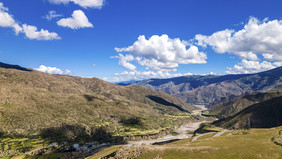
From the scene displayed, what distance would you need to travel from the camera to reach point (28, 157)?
183500mm

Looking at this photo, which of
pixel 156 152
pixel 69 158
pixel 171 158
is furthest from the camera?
pixel 69 158

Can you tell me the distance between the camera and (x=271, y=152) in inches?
2781

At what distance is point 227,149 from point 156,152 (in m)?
37.4

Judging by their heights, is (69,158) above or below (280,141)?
below

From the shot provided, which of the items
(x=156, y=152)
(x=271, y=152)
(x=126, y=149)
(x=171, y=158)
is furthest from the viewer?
(x=126, y=149)

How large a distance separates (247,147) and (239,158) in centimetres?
1294

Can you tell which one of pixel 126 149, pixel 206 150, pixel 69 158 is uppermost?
pixel 206 150

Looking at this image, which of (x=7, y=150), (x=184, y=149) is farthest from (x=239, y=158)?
(x=7, y=150)

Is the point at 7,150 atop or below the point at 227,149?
below

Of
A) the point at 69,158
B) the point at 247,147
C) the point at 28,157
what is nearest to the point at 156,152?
the point at 247,147

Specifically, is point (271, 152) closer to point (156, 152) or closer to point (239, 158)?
point (239, 158)

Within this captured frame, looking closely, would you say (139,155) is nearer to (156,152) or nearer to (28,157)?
(156,152)

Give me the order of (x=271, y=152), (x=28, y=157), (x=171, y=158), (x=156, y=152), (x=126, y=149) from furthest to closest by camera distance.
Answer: (x=28, y=157) → (x=126, y=149) → (x=156, y=152) → (x=171, y=158) → (x=271, y=152)

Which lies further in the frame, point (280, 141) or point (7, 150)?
point (7, 150)
